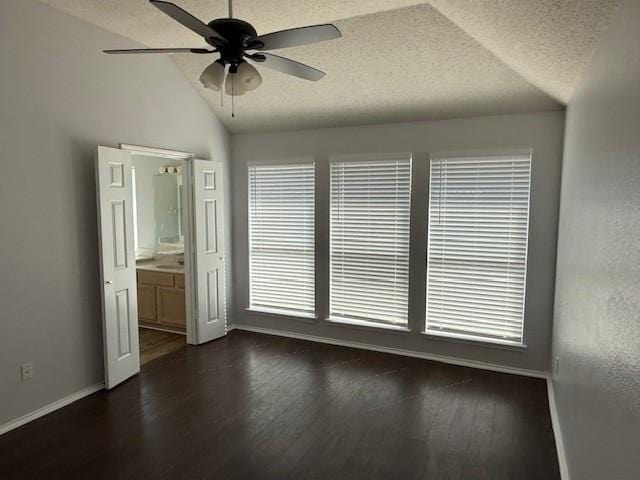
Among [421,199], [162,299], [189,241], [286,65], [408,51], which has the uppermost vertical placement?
[408,51]

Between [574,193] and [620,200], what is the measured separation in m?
1.53

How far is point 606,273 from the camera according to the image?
173 centimetres

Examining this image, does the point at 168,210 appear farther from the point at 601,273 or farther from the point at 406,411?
the point at 601,273

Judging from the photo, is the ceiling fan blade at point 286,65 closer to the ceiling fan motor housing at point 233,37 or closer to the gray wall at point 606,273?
the ceiling fan motor housing at point 233,37

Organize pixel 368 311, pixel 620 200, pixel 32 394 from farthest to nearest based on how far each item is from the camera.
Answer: pixel 368 311
pixel 32 394
pixel 620 200

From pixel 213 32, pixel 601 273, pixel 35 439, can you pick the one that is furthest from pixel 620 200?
pixel 35 439

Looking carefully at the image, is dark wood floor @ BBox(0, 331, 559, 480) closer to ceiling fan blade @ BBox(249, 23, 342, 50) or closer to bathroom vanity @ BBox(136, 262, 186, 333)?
bathroom vanity @ BBox(136, 262, 186, 333)

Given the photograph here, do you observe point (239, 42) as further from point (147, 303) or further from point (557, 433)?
point (147, 303)

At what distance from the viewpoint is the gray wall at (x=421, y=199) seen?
3.94m

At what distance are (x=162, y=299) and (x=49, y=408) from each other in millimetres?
2095

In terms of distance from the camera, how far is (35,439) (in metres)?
2.98

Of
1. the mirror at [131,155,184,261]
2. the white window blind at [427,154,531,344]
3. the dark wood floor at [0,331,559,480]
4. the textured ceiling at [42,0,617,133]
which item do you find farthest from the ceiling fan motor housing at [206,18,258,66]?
the mirror at [131,155,184,261]

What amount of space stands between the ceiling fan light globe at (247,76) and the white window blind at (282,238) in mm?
2606

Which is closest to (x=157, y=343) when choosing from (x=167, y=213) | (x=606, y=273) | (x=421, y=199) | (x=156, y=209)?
(x=167, y=213)
